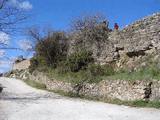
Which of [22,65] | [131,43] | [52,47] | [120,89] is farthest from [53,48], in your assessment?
[22,65]

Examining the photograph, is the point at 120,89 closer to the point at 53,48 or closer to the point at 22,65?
the point at 53,48

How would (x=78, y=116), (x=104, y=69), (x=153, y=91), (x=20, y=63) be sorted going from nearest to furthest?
(x=78, y=116)
(x=153, y=91)
(x=104, y=69)
(x=20, y=63)

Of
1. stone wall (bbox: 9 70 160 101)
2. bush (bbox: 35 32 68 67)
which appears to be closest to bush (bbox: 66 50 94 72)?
stone wall (bbox: 9 70 160 101)

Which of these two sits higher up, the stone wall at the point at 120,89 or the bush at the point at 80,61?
the bush at the point at 80,61

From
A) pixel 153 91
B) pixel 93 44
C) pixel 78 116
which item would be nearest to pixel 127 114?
pixel 78 116

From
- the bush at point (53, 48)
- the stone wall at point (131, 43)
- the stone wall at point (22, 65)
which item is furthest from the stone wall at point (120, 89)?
the stone wall at point (22, 65)

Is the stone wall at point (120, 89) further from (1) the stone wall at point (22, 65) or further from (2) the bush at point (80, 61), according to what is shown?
(1) the stone wall at point (22, 65)

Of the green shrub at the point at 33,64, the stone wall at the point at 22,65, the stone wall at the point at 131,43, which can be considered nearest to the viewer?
the stone wall at the point at 131,43

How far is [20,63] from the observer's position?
6669 centimetres

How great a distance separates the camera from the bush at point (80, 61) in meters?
26.5

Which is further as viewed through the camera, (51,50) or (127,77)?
(51,50)

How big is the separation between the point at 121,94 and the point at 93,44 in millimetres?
9452

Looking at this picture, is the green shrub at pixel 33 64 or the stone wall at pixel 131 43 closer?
the stone wall at pixel 131 43

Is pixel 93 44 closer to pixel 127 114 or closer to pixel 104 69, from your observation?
pixel 104 69
